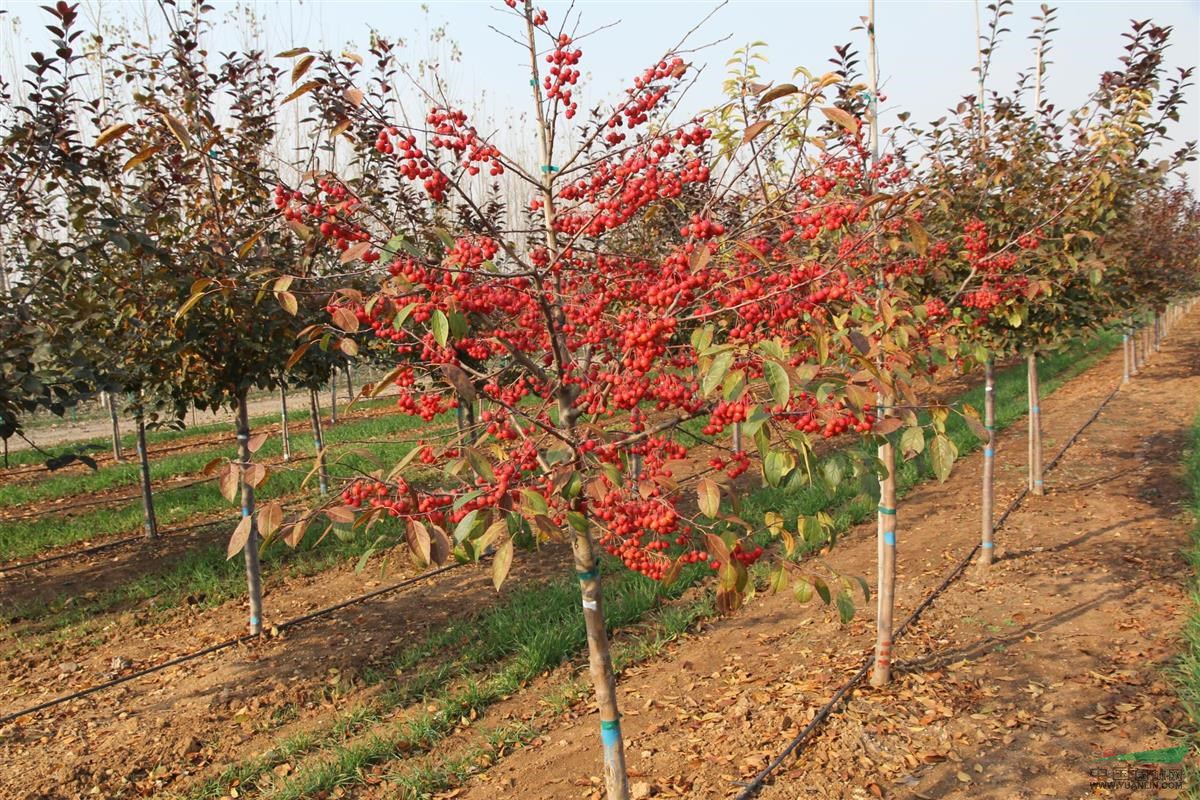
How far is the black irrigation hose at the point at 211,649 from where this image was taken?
14.9ft

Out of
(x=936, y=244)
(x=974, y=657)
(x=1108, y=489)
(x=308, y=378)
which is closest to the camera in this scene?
(x=974, y=657)

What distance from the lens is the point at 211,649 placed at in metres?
5.21

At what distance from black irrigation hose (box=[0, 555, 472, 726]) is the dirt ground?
1.33 meters

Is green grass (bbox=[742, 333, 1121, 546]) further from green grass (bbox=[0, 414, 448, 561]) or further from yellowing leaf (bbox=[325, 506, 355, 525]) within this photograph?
green grass (bbox=[0, 414, 448, 561])

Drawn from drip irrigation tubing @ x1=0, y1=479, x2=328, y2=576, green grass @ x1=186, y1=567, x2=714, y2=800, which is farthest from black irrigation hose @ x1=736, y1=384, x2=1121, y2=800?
drip irrigation tubing @ x1=0, y1=479, x2=328, y2=576

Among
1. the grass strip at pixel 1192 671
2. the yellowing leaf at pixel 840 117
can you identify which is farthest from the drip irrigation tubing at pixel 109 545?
the grass strip at pixel 1192 671

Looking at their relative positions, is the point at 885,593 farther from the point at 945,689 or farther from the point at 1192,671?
the point at 1192,671

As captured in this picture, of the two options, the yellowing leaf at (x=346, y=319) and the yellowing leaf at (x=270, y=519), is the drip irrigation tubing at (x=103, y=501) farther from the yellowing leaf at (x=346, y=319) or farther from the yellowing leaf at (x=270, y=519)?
the yellowing leaf at (x=270, y=519)

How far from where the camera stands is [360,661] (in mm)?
4988

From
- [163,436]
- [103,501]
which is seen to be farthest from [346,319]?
[163,436]

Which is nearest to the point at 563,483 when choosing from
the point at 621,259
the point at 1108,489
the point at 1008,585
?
the point at 621,259

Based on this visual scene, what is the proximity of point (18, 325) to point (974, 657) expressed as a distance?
534 cm

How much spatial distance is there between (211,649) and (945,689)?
15.1 ft

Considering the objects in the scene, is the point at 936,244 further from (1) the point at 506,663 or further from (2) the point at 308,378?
(2) the point at 308,378
